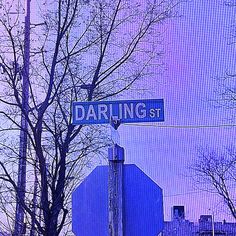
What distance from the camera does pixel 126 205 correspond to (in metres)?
2.60

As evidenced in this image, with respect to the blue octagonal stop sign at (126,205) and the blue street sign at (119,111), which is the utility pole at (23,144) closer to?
the blue street sign at (119,111)

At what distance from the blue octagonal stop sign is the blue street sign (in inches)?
13.2

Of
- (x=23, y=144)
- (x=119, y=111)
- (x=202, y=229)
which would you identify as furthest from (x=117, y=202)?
(x=202, y=229)

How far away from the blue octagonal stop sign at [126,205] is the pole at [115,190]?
26mm

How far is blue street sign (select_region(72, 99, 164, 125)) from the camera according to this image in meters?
2.92

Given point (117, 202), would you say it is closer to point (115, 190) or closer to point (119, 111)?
point (115, 190)

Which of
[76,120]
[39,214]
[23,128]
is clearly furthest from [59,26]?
[76,120]

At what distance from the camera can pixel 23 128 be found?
802 centimetres

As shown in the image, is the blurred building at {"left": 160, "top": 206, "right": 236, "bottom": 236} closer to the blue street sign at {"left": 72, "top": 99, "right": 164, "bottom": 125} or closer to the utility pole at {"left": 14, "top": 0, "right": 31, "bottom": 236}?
the utility pole at {"left": 14, "top": 0, "right": 31, "bottom": 236}

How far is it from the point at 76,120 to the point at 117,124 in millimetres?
255

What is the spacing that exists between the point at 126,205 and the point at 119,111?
57 cm

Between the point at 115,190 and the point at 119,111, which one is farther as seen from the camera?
the point at 119,111

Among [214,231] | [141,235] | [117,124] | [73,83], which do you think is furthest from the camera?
[214,231]

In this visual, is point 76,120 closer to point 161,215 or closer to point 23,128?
point 161,215
